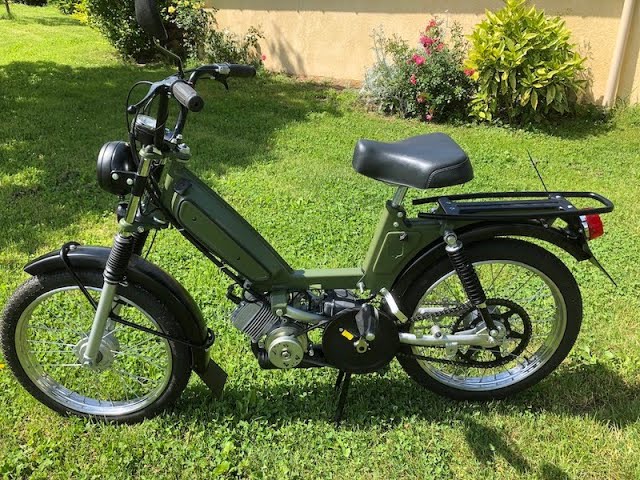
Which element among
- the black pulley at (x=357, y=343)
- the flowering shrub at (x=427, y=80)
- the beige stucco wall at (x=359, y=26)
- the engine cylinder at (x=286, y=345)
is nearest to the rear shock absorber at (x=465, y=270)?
the black pulley at (x=357, y=343)

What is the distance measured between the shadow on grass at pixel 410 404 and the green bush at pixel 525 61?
14.0 feet

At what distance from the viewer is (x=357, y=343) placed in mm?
2293

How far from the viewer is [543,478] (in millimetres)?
2225

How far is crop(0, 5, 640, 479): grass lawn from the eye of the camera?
229 centimetres

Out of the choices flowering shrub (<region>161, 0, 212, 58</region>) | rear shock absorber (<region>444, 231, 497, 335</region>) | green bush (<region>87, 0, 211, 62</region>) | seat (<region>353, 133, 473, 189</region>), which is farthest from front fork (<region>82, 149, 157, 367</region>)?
green bush (<region>87, 0, 211, 62</region>)

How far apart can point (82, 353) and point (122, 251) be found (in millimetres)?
605

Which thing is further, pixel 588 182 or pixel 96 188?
pixel 588 182

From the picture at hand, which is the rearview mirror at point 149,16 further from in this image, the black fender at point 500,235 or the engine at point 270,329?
the black fender at point 500,235

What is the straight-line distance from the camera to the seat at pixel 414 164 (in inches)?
81.0

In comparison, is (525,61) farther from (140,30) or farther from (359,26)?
(140,30)

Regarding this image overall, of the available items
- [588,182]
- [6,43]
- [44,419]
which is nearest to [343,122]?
[588,182]

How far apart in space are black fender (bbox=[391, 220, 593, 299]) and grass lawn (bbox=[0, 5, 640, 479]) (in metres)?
0.74

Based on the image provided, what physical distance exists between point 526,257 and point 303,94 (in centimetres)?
608

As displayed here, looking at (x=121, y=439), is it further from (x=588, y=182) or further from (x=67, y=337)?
(x=588, y=182)
